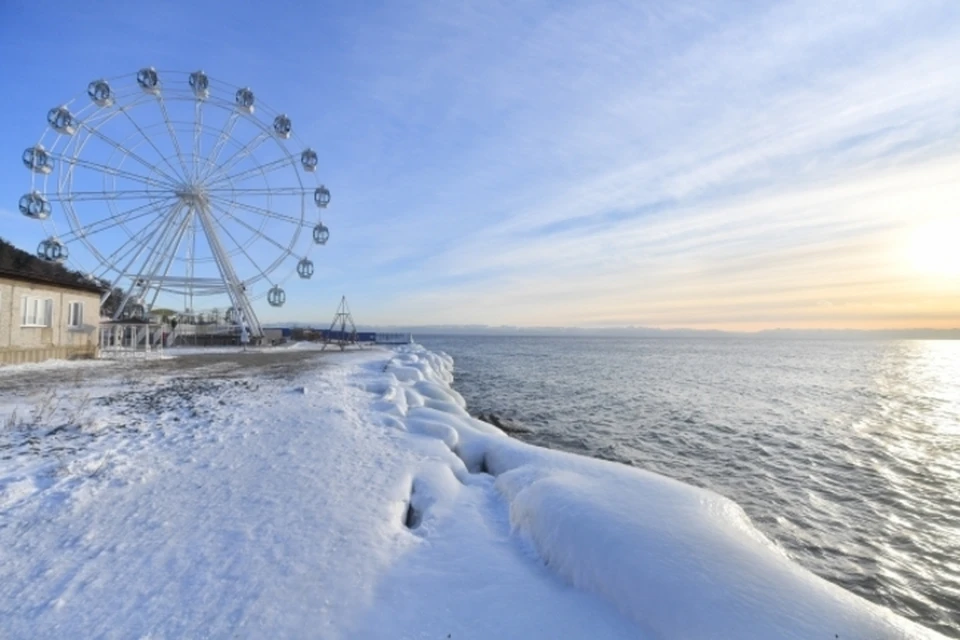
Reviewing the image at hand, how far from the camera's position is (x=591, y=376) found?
33.8m

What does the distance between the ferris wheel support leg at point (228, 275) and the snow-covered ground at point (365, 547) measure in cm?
2743

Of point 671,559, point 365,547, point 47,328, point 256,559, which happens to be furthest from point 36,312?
point 671,559

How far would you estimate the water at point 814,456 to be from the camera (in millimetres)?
6668

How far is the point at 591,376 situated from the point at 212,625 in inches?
1266

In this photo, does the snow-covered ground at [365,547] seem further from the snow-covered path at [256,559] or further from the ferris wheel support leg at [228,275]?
the ferris wheel support leg at [228,275]

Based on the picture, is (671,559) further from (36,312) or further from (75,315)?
(75,315)

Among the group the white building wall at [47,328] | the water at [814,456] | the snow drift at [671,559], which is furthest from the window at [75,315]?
the snow drift at [671,559]

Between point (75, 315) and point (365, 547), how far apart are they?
22.9 meters

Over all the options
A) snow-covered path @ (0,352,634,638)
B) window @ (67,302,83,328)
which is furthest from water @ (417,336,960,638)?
window @ (67,302,83,328)

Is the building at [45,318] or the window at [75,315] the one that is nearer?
the building at [45,318]

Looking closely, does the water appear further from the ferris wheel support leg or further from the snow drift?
the ferris wheel support leg

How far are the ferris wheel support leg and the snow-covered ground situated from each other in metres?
27.4

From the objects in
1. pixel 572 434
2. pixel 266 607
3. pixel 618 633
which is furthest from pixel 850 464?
pixel 266 607

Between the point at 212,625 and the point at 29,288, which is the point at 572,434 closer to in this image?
the point at 212,625
